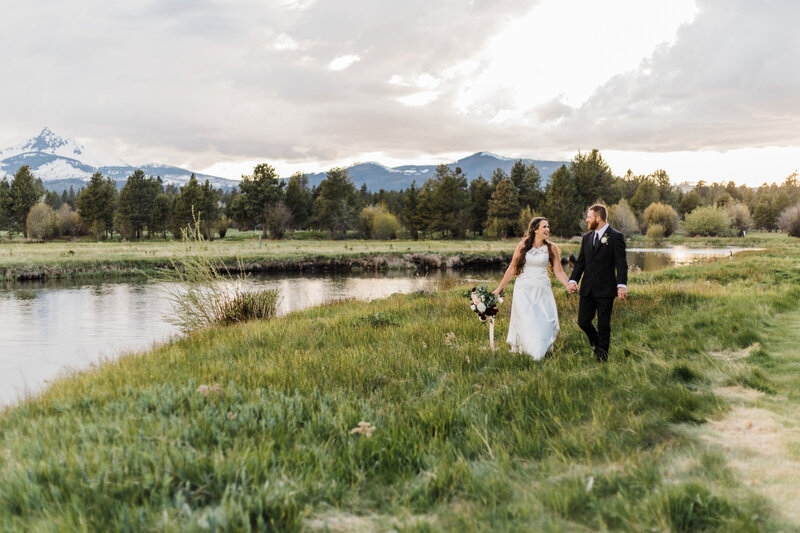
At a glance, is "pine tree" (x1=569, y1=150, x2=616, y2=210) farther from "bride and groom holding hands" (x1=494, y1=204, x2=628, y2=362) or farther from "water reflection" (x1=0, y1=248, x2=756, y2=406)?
"bride and groom holding hands" (x1=494, y1=204, x2=628, y2=362)

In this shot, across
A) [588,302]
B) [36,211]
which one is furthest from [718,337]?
→ [36,211]

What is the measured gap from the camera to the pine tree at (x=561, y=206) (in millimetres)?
83688

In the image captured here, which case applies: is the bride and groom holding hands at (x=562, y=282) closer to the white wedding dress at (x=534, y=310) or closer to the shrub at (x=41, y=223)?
the white wedding dress at (x=534, y=310)

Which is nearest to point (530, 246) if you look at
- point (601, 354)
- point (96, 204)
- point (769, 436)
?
point (601, 354)

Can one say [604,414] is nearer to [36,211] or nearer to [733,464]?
[733,464]

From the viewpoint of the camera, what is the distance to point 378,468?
407 centimetres

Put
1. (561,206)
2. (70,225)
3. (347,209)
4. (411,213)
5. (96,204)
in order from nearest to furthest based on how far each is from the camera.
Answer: (96,204) < (561,206) < (347,209) < (70,225) < (411,213)

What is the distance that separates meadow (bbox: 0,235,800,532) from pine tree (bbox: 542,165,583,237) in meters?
79.1

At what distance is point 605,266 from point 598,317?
79 centimetres

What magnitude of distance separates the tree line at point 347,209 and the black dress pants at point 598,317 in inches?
2902

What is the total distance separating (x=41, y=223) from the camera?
280 ft

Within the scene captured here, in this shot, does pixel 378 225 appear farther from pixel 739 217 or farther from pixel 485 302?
pixel 485 302

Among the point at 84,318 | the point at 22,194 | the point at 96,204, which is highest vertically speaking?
the point at 22,194

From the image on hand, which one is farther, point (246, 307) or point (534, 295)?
point (246, 307)
